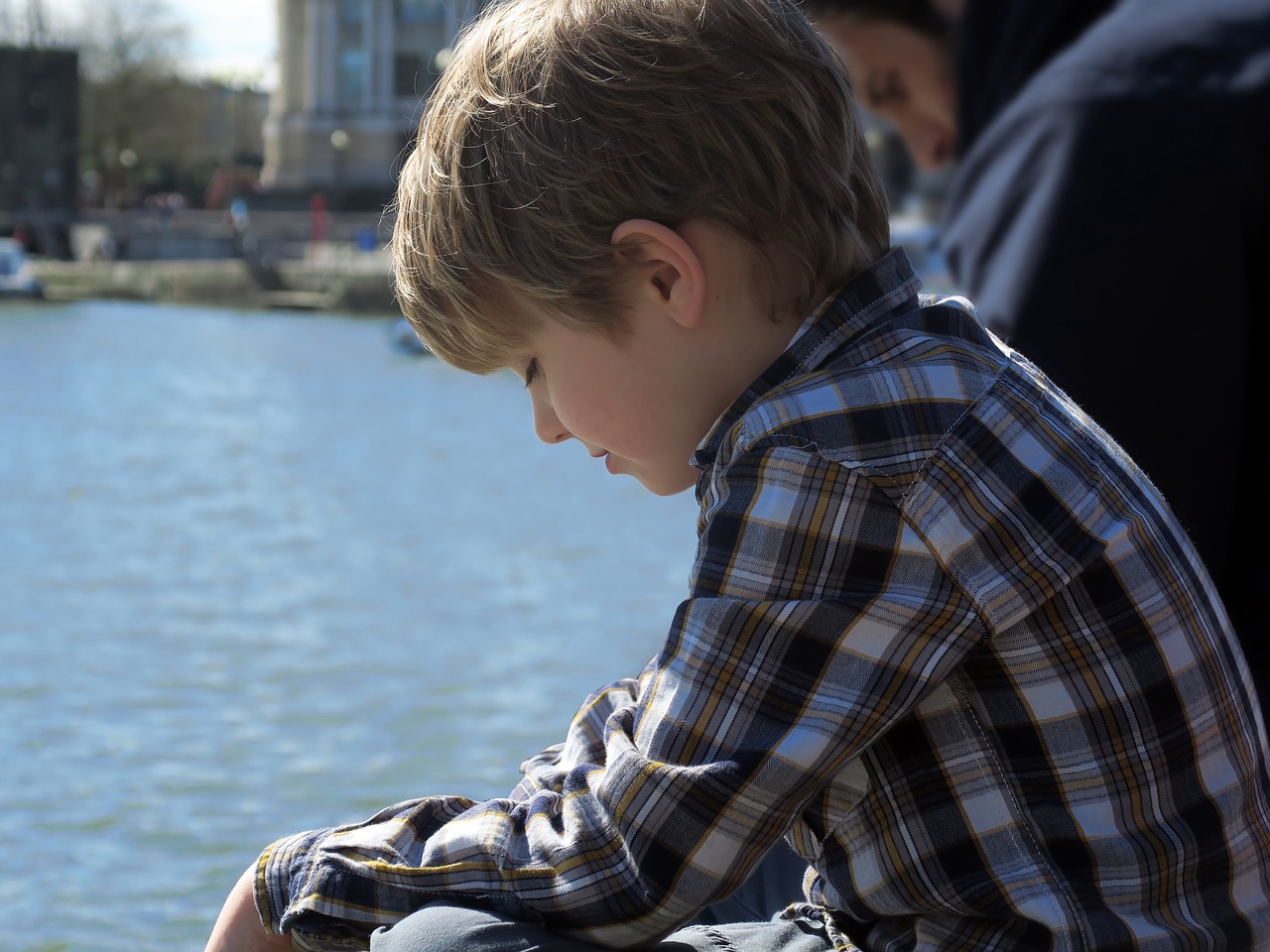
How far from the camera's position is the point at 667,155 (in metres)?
1.03

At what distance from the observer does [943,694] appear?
3.19ft

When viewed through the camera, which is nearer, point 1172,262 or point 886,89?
point 1172,262

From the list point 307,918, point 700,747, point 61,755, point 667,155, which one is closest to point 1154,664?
point 700,747

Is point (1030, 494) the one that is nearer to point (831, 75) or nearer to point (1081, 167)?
point (831, 75)

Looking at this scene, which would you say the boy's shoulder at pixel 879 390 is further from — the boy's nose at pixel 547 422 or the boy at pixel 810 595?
the boy's nose at pixel 547 422

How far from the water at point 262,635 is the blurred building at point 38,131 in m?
24.4

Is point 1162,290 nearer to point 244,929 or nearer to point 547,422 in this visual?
point 547,422

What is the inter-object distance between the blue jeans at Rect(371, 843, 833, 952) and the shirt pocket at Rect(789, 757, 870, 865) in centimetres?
9

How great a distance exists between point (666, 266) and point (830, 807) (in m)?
0.36

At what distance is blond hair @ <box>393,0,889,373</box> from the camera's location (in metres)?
1.03

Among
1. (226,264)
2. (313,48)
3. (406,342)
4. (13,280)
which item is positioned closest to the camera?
(406,342)

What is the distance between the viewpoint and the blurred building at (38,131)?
31766 millimetres

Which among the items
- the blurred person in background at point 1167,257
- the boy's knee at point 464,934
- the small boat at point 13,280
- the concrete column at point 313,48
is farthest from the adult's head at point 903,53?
the concrete column at point 313,48

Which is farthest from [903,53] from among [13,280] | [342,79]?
[342,79]
